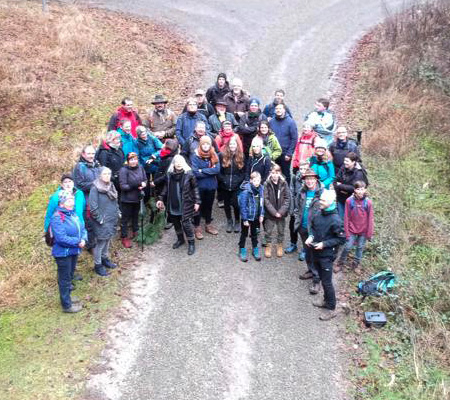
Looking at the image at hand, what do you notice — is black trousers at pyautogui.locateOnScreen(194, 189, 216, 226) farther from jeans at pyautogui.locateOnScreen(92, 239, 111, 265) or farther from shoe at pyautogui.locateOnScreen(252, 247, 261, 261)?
jeans at pyautogui.locateOnScreen(92, 239, 111, 265)

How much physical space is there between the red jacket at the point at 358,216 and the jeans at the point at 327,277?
1.15 metres

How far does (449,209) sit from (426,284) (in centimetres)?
307

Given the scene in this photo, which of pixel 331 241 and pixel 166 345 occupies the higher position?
pixel 331 241

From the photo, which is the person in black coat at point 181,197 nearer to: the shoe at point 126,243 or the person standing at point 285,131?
the shoe at point 126,243

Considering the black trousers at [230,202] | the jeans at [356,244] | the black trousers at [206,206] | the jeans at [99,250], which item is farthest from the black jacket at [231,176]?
the jeans at [99,250]

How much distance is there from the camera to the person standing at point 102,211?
9039 mm

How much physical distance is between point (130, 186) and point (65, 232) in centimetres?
181

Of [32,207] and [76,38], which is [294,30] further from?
[32,207]

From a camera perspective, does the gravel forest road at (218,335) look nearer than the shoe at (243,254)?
Yes

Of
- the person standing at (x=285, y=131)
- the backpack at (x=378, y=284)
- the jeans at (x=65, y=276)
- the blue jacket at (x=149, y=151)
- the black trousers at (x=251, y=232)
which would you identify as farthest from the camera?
the person standing at (x=285, y=131)

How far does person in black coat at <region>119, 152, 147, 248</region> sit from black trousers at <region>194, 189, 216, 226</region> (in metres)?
1.17

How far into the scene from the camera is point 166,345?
806 centimetres

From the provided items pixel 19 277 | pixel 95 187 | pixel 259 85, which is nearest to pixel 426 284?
pixel 95 187

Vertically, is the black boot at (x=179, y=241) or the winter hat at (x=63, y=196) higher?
the winter hat at (x=63, y=196)
